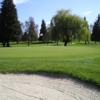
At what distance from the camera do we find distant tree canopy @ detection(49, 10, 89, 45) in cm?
8000

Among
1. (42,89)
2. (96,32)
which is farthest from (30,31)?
(42,89)

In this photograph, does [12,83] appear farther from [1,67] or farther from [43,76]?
[1,67]

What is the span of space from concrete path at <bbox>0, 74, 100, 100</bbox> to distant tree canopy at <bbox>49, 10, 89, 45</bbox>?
6517cm

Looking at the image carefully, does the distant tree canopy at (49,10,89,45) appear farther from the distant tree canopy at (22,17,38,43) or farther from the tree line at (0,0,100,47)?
the distant tree canopy at (22,17,38,43)

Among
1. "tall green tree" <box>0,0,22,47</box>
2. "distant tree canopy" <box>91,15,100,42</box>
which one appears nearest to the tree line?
"tall green tree" <box>0,0,22,47</box>

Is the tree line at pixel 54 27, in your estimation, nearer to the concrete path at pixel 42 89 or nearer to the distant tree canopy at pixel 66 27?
the distant tree canopy at pixel 66 27

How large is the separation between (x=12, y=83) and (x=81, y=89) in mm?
2970

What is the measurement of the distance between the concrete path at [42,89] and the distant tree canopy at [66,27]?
6517cm

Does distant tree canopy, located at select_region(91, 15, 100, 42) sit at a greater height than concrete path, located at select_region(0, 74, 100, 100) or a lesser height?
greater

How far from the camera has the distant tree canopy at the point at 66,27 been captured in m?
80.0

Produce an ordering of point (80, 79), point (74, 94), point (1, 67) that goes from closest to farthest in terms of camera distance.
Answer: point (74, 94) → point (80, 79) → point (1, 67)

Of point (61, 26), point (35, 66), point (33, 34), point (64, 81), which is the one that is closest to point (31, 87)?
point (64, 81)

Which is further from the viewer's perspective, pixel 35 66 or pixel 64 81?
pixel 35 66

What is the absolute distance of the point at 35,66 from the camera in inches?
698
